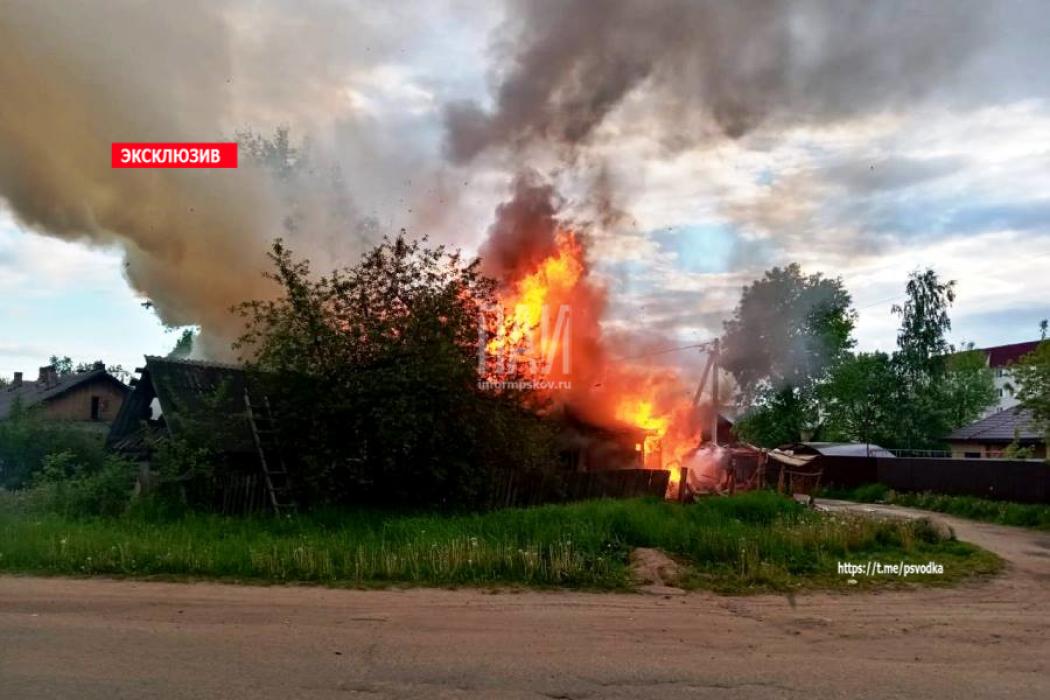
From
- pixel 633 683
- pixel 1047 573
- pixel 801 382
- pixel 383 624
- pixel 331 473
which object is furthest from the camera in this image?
pixel 801 382

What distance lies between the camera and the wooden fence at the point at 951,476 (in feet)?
69.7

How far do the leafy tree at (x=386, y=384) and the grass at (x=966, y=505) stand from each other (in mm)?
13462

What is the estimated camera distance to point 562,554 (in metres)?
10.5

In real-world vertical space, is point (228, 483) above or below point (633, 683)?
above

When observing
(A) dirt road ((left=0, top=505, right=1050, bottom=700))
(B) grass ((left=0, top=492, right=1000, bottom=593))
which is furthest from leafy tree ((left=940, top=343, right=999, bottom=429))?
(A) dirt road ((left=0, top=505, right=1050, bottom=700))

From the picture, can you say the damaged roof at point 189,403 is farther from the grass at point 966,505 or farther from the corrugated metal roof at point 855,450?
the corrugated metal roof at point 855,450

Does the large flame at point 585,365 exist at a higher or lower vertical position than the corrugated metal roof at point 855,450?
higher

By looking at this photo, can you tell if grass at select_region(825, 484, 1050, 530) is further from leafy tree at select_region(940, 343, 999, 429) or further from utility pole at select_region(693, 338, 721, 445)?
leafy tree at select_region(940, 343, 999, 429)

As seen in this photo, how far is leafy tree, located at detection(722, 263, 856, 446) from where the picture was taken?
42.0m

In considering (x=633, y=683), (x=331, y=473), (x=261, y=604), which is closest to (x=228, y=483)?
(x=331, y=473)

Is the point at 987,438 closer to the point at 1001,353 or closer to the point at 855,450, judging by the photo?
the point at 855,450

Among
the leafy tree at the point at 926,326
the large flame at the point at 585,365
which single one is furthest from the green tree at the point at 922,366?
the large flame at the point at 585,365

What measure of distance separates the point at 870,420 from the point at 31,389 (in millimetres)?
52277

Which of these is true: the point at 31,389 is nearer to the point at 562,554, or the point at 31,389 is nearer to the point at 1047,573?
the point at 562,554
